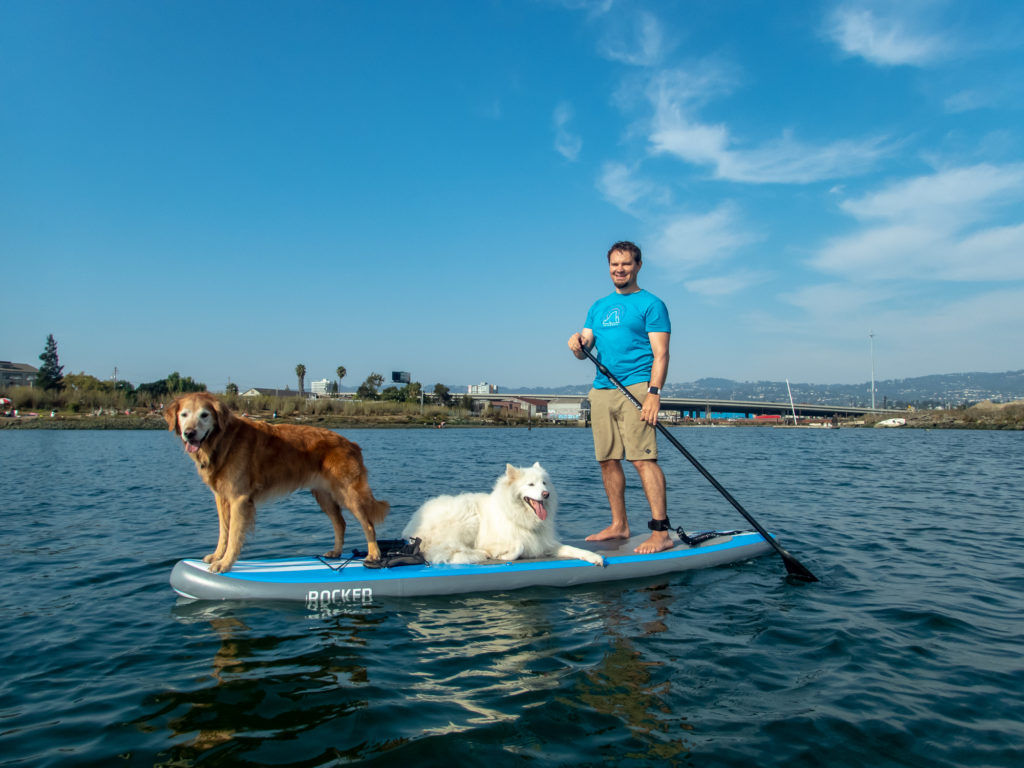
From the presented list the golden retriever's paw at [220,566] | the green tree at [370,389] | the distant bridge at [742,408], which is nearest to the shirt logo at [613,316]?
the golden retriever's paw at [220,566]

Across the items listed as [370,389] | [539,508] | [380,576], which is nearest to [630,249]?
[539,508]

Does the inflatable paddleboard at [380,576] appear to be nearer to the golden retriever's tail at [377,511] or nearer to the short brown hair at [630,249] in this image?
the golden retriever's tail at [377,511]

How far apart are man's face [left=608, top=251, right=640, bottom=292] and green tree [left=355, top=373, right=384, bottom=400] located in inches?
3924

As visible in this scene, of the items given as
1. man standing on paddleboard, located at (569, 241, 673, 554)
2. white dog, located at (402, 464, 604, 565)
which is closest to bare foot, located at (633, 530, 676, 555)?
man standing on paddleboard, located at (569, 241, 673, 554)

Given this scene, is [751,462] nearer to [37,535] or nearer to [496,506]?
[496,506]

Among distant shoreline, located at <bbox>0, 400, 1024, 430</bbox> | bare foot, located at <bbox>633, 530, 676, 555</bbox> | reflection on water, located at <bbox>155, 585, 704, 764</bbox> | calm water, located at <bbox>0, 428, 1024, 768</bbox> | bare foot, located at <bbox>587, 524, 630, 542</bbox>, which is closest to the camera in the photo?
calm water, located at <bbox>0, 428, 1024, 768</bbox>

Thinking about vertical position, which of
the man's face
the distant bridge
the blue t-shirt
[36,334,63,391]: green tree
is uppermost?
[36,334,63,391]: green tree

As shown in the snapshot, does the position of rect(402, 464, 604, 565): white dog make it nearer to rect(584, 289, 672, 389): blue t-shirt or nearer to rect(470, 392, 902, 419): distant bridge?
rect(584, 289, 672, 389): blue t-shirt

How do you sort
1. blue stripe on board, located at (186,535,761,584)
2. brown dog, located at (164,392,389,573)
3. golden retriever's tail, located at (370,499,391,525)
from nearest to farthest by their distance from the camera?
brown dog, located at (164,392,389,573), blue stripe on board, located at (186,535,761,584), golden retriever's tail, located at (370,499,391,525)

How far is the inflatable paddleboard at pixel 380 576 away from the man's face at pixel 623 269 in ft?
10.3

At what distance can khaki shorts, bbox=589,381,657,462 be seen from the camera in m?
6.53

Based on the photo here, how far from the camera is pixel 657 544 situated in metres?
6.45

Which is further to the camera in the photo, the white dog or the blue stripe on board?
the white dog

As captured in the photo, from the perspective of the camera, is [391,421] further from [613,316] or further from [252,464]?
[252,464]
